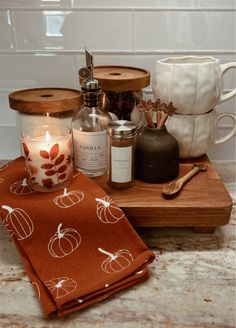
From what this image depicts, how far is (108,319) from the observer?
0.47 m

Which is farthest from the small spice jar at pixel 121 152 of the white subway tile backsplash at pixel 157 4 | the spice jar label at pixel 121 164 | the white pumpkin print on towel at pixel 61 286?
the white subway tile backsplash at pixel 157 4

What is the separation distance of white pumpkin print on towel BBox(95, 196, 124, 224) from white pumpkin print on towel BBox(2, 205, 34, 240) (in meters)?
0.11

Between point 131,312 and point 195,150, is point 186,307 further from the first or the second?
point 195,150

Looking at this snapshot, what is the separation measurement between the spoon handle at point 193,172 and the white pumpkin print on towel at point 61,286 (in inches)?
10.9

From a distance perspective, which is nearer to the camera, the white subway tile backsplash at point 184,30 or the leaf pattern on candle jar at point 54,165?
the leaf pattern on candle jar at point 54,165

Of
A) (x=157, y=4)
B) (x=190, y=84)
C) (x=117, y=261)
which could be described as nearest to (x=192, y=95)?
(x=190, y=84)

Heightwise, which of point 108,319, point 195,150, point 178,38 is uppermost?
point 178,38

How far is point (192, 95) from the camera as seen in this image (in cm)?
68

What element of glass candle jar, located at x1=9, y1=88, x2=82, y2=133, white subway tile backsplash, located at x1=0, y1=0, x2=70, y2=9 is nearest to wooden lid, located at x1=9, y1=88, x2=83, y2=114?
glass candle jar, located at x1=9, y1=88, x2=82, y2=133

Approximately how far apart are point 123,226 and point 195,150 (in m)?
0.28

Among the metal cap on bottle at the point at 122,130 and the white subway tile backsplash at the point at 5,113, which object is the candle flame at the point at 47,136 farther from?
the white subway tile backsplash at the point at 5,113

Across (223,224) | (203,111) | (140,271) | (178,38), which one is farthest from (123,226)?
(178,38)

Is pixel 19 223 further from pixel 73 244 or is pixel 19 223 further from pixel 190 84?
pixel 190 84

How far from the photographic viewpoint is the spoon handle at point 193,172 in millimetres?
665
